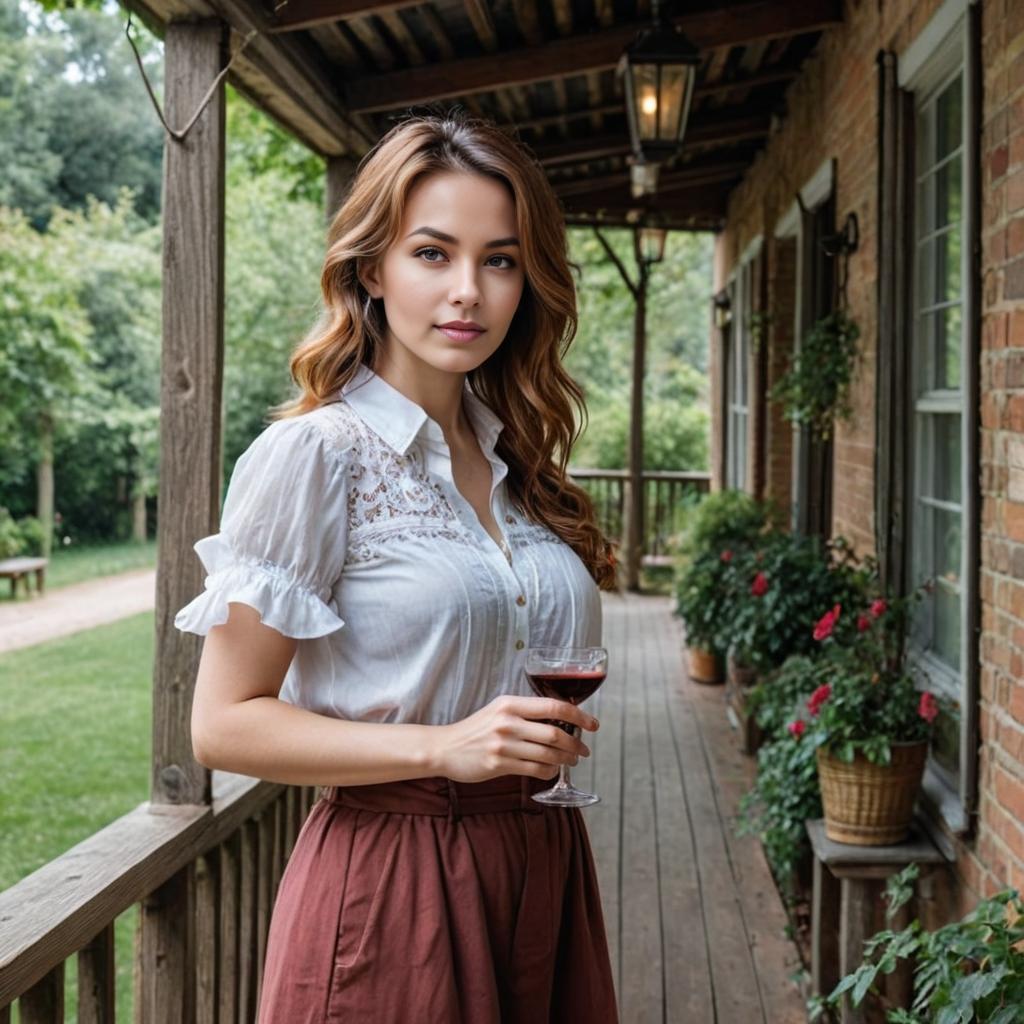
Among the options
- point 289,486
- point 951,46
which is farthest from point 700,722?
point 289,486

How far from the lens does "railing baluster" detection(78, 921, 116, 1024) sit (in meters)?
2.08

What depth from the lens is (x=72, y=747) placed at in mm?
8812

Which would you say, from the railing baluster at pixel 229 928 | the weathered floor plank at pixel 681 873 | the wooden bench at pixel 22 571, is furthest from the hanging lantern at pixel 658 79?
the wooden bench at pixel 22 571

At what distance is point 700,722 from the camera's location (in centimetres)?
648

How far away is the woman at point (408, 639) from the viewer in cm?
147

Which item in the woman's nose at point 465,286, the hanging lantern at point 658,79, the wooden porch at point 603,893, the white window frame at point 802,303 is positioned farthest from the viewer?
the white window frame at point 802,303

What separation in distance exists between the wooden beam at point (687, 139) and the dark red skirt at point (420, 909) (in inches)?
210

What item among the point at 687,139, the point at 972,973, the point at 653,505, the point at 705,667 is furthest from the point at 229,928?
the point at 653,505

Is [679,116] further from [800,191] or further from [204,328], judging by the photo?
[204,328]

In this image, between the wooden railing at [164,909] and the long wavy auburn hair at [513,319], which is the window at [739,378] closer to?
the wooden railing at [164,909]

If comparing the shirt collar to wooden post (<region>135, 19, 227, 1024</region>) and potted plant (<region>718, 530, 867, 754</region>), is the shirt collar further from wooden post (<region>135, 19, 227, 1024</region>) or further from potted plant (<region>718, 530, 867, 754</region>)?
potted plant (<region>718, 530, 867, 754</region>)

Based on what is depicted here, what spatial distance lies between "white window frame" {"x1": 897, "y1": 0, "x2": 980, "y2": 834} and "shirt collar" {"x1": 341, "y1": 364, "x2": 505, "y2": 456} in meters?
1.59

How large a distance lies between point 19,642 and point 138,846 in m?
10.5

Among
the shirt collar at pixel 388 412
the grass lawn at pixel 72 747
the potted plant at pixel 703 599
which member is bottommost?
the grass lawn at pixel 72 747
